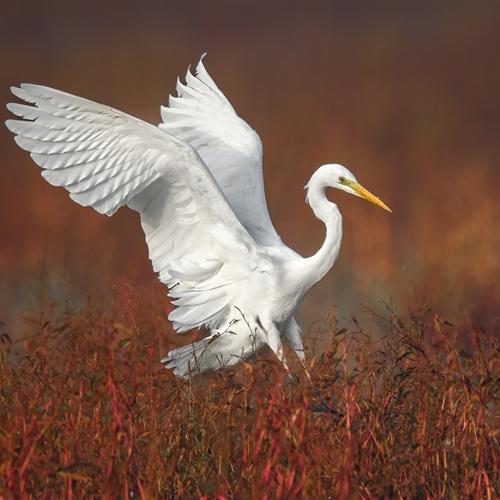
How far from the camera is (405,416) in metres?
2.69

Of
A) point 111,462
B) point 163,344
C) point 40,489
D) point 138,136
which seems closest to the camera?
point 111,462

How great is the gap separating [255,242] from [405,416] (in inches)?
54.1

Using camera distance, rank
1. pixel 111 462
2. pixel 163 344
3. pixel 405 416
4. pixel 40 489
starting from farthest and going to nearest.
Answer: pixel 163 344 → pixel 405 416 → pixel 40 489 → pixel 111 462

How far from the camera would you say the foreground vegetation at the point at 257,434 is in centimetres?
194

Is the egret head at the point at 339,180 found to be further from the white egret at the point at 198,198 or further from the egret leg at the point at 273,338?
the egret leg at the point at 273,338

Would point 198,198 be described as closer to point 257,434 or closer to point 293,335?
point 293,335

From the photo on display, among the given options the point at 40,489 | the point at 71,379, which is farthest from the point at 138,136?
the point at 40,489

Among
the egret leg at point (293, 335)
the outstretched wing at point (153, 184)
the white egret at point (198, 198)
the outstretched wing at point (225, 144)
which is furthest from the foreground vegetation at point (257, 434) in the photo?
the outstretched wing at point (225, 144)

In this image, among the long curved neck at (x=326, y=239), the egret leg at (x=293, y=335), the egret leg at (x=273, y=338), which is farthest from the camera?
the egret leg at (x=293, y=335)

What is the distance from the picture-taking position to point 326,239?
393 centimetres

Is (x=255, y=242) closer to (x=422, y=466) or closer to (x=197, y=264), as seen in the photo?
(x=197, y=264)

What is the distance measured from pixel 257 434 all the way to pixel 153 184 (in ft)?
6.10

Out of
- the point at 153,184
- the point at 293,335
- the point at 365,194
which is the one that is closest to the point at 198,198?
the point at 153,184

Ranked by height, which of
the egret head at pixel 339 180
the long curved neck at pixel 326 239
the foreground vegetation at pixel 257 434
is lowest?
the foreground vegetation at pixel 257 434
